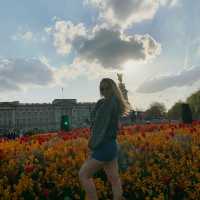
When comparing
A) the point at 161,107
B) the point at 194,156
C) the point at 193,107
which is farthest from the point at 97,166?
the point at 161,107

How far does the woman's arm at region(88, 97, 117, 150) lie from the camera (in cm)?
591

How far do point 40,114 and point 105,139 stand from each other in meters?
150

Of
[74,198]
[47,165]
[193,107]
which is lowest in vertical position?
[74,198]

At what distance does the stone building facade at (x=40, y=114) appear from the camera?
14662 centimetres

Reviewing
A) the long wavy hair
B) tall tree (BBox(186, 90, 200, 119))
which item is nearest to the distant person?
the long wavy hair

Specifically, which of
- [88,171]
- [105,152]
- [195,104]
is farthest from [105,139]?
[195,104]

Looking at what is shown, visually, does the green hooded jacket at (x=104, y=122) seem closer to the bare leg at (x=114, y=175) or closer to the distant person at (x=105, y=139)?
the distant person at (x=105, y=139)

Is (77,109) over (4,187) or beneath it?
over

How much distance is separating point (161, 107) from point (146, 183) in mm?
145898

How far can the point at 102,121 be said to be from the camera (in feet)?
19.7

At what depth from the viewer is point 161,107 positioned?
15238 cm

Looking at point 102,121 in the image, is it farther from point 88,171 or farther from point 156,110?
point 156,110

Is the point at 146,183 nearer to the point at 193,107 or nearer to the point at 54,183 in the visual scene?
the point at 54,183

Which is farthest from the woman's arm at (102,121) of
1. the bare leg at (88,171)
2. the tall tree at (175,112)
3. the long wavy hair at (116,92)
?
the tall tree at (175,112)
